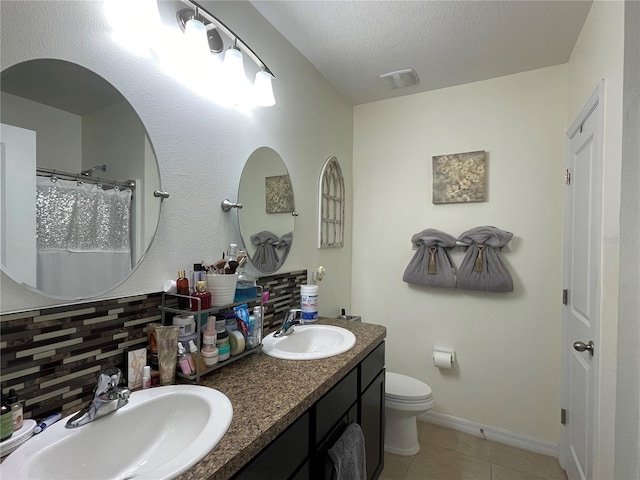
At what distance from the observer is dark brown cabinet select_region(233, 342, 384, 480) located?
2.77 ft

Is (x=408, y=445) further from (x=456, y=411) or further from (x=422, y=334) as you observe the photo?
(x=422, y=334)

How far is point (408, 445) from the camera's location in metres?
2.03

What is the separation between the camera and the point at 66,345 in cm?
86

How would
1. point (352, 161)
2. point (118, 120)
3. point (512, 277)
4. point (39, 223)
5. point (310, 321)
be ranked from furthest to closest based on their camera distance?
point (352, 161), point (512, 277), point (310, 321), point (118, 120), point (39, 223)

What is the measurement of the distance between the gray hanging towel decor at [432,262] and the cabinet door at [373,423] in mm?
876

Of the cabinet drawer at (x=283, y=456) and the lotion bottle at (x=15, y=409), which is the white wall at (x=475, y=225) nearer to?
the cabinet drawer at (x=283, y=456)

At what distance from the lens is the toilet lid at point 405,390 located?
1.94 meters

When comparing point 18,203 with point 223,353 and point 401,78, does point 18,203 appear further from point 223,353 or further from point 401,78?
point 401,78

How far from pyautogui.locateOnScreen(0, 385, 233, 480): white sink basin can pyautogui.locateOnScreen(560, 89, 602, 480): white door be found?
1575mm

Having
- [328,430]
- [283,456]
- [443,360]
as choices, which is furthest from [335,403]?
[443,360]

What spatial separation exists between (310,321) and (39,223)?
1.29 metres

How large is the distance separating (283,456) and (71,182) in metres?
0.98

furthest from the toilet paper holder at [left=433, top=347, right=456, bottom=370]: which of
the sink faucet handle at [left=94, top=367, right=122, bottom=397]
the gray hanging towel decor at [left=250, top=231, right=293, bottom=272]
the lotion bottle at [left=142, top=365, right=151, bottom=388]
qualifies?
the sink faucet handle at [left=94, top=367, right=122, bottom=397]

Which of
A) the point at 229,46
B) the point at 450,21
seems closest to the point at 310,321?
the point at 229,46
